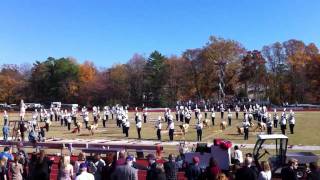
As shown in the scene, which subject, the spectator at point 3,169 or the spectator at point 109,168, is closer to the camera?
the spectator at point 109,168

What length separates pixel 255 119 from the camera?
1790 inches

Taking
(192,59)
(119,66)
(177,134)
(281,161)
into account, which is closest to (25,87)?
(119,66)

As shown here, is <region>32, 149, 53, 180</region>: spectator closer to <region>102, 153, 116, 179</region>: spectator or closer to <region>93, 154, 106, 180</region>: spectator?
<region>93, 154, 106, 180</region>: spectator

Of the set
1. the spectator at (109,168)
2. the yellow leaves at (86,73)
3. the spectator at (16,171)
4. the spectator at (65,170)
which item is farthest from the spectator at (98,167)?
the yellow leaves at (86,73)

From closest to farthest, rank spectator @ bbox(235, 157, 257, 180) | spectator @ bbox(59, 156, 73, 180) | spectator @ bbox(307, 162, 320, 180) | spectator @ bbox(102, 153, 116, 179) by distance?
spectator @ bbox(307, 162, 320, 180) → spectator @ bbox(235, 157, 257, 180) → spectator @ bbox(59, 156, 73, 180) → spectator @ bbox(102, 153, 116, 179)

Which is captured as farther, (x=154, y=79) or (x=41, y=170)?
(x=154, y=79)

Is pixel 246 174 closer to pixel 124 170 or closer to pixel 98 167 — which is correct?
pixel 124 170

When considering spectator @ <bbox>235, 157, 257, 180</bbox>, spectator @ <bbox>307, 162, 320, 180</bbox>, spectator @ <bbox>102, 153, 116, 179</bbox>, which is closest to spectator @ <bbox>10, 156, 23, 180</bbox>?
spectator @ <bbox>102, 153, 116, 179</bbox>

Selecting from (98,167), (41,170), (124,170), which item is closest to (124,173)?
(124,170)

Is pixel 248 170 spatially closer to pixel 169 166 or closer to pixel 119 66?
pixel 169 166

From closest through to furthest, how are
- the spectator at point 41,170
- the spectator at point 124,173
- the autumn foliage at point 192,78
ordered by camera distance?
the spectator at point 124,173, the spectator at point 41,170, the autumn foliage at point 192,78

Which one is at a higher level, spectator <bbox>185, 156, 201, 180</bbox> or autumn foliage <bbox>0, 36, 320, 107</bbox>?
autumn foliage <bbox>0, 36, 320, 107</bbox>

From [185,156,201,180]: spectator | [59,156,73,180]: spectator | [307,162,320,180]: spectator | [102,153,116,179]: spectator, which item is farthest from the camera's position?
[185,156,201,180]: spectator

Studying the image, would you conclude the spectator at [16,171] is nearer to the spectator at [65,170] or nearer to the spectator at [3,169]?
the spectator at [3,169]
